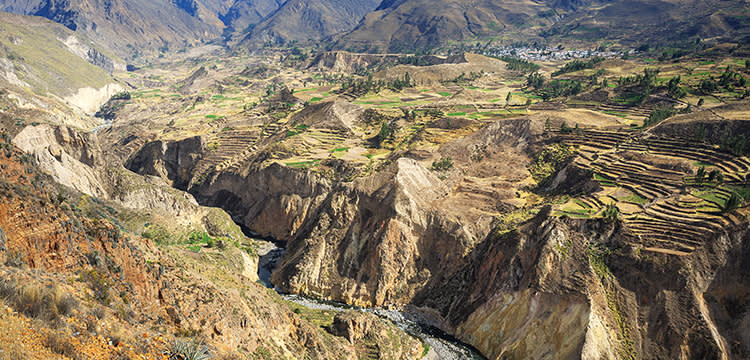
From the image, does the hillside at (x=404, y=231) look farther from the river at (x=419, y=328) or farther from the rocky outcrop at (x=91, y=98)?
the rocky outcrop at (x=91, y=98)

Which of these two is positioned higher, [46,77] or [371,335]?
[46,77]

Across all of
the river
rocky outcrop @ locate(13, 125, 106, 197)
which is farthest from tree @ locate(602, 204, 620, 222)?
rocky outcrop @ locate(13, 125, 106, 197)

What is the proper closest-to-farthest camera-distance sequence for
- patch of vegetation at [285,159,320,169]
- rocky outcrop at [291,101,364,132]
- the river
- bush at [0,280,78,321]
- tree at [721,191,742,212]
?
bush at [0,280,78,321]
tree at [721,191,742,212]
the river
patch of vegetation at [285,159,320,169]
rocky outcrop at [291,101,364,132]

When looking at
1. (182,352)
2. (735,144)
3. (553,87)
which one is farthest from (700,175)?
(553,87)

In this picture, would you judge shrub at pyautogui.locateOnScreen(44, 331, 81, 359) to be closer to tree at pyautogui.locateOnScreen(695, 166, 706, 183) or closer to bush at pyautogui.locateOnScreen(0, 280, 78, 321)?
bush at pyautogui.locateOnScreen(0, 280, 78, 321)

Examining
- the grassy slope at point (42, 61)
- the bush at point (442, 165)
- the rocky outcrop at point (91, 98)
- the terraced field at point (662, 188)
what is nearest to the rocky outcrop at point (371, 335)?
the terraced field at point (662, 188)

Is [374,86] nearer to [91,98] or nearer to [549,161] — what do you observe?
[549,161]

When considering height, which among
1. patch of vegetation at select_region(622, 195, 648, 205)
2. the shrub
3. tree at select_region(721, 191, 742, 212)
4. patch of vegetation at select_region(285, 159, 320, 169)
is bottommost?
patch of vegetation at select_region(285, 159, 320, 169)

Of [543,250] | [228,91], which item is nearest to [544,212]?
[543,250]
